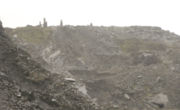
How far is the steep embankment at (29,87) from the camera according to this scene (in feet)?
40.1

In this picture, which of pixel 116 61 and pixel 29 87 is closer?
pixel 29 87

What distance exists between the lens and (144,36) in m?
54.7

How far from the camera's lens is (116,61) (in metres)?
41.8

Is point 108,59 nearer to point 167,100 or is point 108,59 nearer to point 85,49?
point 85,49

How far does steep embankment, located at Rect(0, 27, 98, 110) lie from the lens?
40.1 ft

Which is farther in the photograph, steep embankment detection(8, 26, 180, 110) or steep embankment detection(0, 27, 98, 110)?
steep embankment detection(8, 26, 180, 110)

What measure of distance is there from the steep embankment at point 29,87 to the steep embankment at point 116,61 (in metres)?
10.9

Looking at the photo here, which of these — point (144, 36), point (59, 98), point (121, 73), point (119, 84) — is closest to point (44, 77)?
point (59, 98)

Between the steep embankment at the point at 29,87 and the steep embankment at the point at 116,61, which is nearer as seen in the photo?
the steep embankment at the point at 29,87

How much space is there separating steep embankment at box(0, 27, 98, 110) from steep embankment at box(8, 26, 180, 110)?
10.9 m

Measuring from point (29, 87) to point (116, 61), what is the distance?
1142 inches

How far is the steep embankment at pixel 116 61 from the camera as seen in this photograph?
29172 millimetres

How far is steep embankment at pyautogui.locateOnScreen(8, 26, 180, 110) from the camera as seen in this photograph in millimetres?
29172

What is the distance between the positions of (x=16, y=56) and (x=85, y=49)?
94.9 ft
